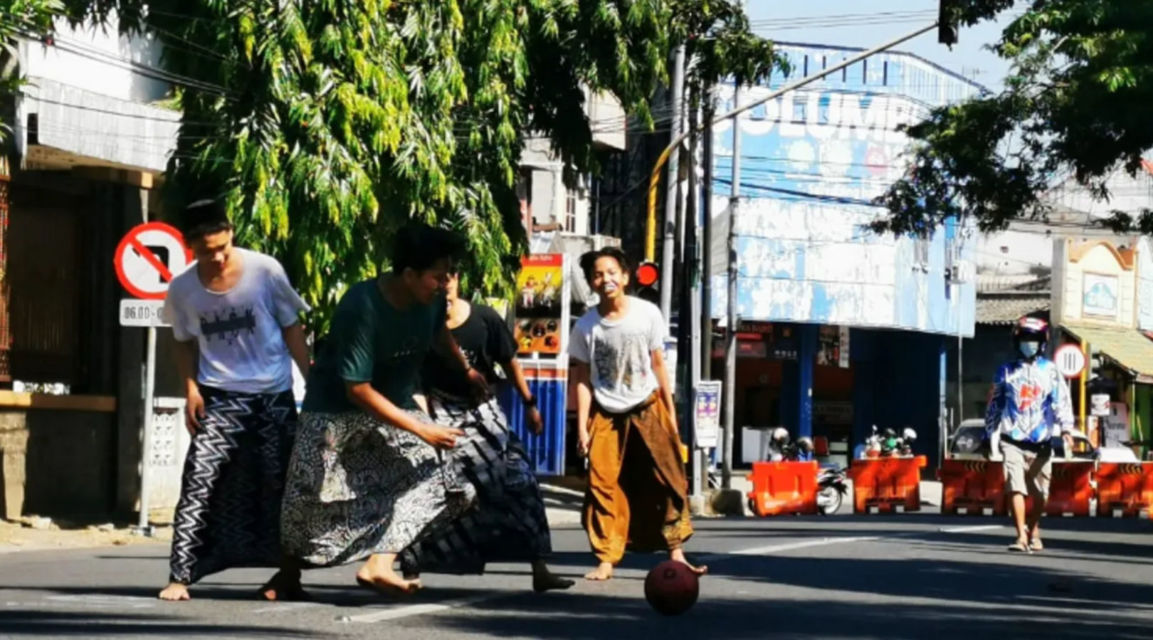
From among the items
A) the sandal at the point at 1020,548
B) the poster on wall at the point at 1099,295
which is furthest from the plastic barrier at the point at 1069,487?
the poster on wall at the point at 1099,295

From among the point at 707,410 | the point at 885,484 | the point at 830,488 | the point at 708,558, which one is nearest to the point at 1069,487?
the point at 885,484

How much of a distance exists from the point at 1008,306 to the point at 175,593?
54.1 metres

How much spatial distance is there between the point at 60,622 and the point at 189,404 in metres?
1.46

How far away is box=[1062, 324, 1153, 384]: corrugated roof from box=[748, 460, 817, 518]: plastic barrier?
90.1 ft

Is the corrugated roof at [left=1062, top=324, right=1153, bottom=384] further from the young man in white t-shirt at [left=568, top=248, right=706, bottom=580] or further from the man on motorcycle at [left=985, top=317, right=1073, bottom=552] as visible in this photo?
the young man in white t-shirt at [left=568, top=248, right=706, bottom=580]

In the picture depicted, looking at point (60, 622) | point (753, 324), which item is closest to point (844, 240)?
point (753, 324)

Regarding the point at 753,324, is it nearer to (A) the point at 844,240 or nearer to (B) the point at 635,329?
(A) the point at 844,240

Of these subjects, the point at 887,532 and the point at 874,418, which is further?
the point at 874,418

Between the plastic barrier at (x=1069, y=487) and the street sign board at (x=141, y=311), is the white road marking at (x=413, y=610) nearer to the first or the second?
the street sign board at (x=141, y=311)

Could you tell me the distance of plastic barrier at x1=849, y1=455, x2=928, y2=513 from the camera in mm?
32906

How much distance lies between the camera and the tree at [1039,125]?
2250cm

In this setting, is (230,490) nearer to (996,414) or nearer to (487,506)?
(487,506)

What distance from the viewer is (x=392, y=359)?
32.1 ft

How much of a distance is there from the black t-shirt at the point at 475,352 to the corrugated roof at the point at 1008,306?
49.5 m
